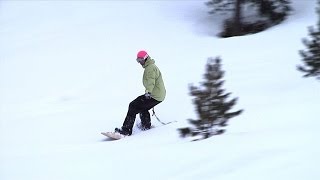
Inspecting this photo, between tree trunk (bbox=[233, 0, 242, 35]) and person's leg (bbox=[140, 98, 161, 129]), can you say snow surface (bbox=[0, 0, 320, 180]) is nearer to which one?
person's leg (bbox=[140, 98, 161, 129])

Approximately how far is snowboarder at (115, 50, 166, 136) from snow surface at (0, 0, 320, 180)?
0.28 meters

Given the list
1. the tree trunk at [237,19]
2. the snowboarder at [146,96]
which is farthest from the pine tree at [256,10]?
the snowboarder at [146,96]

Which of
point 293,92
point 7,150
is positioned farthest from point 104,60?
point 293,92

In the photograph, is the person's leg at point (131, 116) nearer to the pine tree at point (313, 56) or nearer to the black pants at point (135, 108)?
the black pants at point (135, 108)

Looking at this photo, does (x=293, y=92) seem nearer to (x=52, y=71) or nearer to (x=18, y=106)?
(x=18, y=106)

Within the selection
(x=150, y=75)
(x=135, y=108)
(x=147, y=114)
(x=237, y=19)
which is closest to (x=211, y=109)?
(x=150, y=75)

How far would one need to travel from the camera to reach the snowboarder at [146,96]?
812cm

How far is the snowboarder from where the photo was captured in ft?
26.7

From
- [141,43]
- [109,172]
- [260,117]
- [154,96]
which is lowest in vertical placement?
[109,172]

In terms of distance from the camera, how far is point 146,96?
8227 mm

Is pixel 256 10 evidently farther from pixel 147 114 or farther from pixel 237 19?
pixel 147 114

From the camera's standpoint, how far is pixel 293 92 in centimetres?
782

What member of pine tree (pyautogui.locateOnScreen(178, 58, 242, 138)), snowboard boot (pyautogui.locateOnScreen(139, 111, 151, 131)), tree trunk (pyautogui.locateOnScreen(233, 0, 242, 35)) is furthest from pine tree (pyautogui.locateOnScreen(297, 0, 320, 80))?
tree trunk (pyautogui.locateOnScreen(233, 0, 242, 35))

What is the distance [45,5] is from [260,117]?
548 inches
